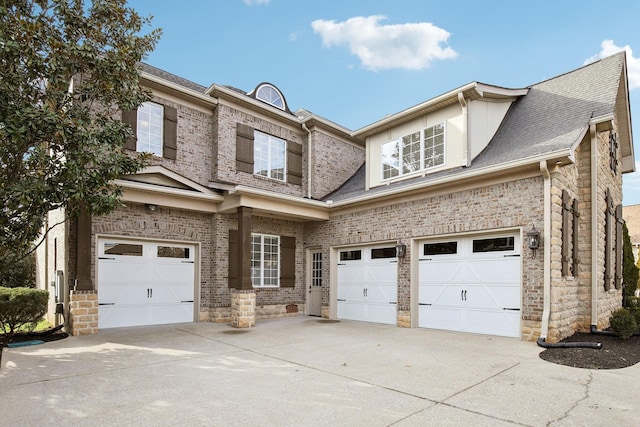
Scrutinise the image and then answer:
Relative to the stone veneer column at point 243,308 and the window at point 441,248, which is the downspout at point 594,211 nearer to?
the window at point 441,248

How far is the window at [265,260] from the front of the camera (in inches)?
460

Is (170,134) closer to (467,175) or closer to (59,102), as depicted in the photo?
(59,102)

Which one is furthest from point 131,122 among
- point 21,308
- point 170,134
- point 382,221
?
point 382,221

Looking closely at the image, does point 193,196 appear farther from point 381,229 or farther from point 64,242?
point 381,229

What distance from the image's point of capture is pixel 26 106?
554 cm

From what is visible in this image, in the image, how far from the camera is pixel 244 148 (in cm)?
1175

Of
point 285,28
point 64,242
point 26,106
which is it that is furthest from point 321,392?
point 285,28

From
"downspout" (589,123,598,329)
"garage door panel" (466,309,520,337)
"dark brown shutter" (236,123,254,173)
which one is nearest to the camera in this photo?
"garage door panel" (466,309,520,337)

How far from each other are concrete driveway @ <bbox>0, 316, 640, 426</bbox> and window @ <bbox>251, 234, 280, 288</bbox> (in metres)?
3.81

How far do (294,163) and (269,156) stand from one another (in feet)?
3.05

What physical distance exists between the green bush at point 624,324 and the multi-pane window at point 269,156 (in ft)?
30.2

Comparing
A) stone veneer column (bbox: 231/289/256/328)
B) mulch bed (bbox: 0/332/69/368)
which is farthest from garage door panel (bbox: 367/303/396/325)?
mulch bed (bbox: 0/332/69/368)

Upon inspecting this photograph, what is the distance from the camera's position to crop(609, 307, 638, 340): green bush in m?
7.86

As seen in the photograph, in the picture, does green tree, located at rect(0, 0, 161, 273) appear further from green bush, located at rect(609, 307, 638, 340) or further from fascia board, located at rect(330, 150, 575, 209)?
green bush, located at rect(609, 307, 638, 340)
